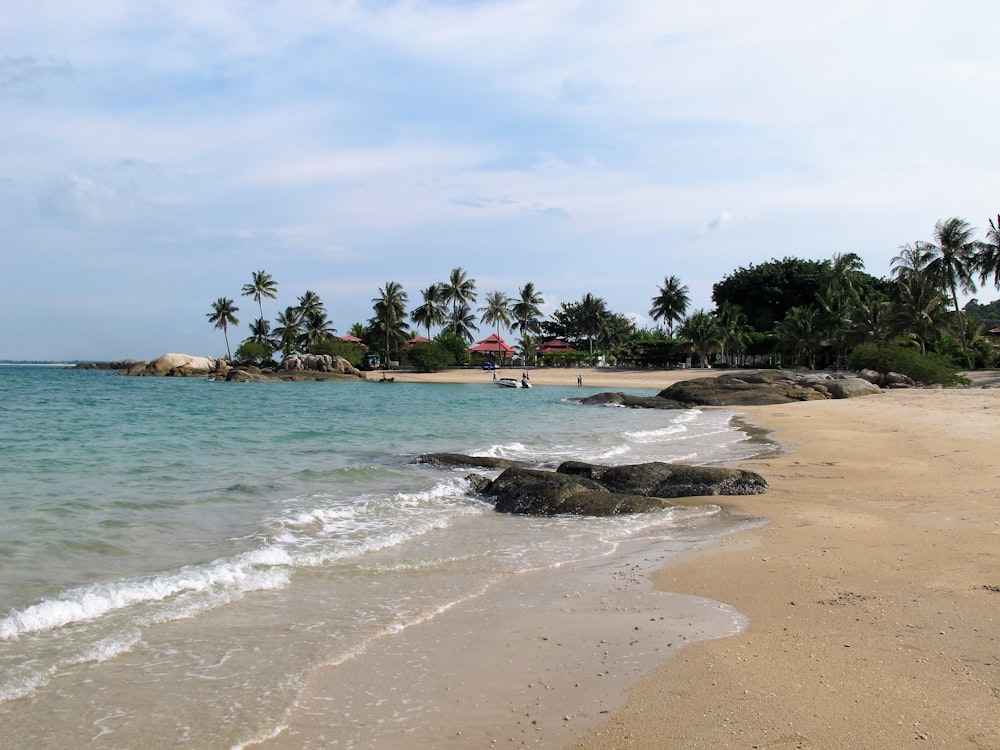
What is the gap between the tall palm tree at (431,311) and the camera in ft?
294

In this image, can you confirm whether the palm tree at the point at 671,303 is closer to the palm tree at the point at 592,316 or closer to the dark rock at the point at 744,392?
the palm tree at the point at 592,316

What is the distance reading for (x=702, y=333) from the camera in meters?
71.6

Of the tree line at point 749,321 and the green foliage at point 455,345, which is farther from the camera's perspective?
the green foliage at point 455,345

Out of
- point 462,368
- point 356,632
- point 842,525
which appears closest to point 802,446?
point 842,525

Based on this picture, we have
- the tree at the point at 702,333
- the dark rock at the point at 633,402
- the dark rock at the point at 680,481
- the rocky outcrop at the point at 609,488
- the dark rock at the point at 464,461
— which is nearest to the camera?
the rocky outcrop at the point at 609,488

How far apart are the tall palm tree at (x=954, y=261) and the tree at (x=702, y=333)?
21.6m

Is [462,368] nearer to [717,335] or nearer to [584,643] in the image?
[717,335]

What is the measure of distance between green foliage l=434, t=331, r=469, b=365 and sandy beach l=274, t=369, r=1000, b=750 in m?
73.1

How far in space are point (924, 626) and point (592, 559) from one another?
3.24m

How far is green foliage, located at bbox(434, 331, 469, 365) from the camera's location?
3282 inches

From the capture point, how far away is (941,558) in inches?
266

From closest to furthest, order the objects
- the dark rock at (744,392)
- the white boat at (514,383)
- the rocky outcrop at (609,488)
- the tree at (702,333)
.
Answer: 1. the rocky outcrop at (609,488)
2. the dark rock at (744,392)
3. the white boat at (514,383)
4. the tree at (702,333)

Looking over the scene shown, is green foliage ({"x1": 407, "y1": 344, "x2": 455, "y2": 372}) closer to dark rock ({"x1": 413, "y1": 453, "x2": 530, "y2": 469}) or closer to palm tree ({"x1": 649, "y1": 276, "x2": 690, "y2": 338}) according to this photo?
palm tree ({"x1": 649, "y1": 276, "x2": 690, "y2": 338})

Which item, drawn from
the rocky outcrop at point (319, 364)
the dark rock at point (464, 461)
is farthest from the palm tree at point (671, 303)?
the dark rock at point (464, 461)
